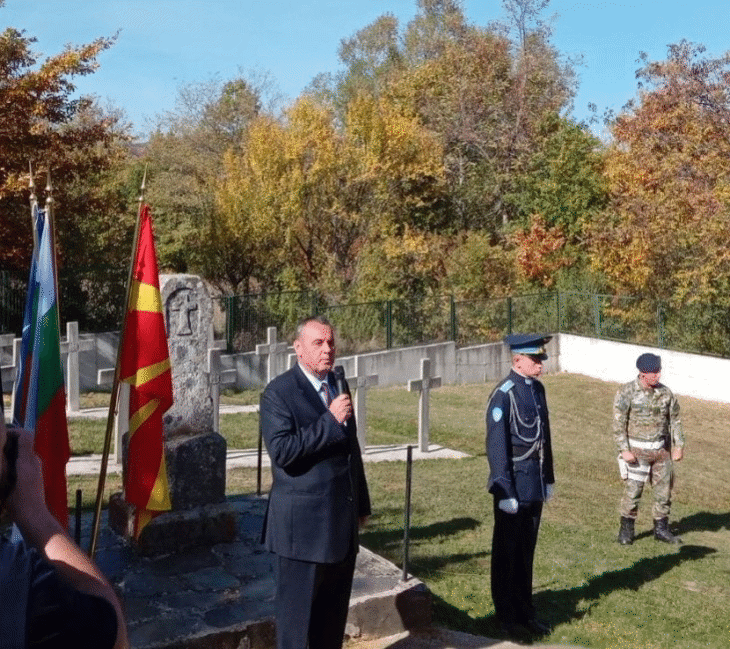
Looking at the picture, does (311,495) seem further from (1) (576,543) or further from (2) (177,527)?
(1) (576,543)

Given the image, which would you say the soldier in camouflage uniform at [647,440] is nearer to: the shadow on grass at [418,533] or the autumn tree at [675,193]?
the shadow on grass at [418,533]

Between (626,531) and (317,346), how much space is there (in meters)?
5.31

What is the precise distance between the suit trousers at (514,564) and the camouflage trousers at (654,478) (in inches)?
111

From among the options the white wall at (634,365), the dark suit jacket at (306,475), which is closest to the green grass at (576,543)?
the dark suit jacket at (306,475)

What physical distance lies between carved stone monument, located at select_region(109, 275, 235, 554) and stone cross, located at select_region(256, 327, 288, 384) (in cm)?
1092

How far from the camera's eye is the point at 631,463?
973 cm

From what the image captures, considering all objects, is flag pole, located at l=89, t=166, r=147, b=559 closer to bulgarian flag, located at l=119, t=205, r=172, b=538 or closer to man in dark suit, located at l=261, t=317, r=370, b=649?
bulgarian flag, located at l=119, t=205, r=172, b=538

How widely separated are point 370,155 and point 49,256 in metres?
22.4


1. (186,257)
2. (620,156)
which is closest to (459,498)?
(186,257)

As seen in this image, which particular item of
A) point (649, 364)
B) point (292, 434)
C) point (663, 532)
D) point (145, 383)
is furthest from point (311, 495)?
point (663, 532)

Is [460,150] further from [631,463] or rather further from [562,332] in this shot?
[631,463]

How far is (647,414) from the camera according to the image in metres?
9.57

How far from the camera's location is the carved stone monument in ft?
23.8

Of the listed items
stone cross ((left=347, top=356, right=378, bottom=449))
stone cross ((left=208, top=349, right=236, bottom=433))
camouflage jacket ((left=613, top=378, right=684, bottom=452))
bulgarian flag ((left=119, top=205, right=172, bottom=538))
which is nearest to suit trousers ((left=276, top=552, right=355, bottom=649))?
bulgarian flag ((left=119, top=205, right=172, bottom=538))
